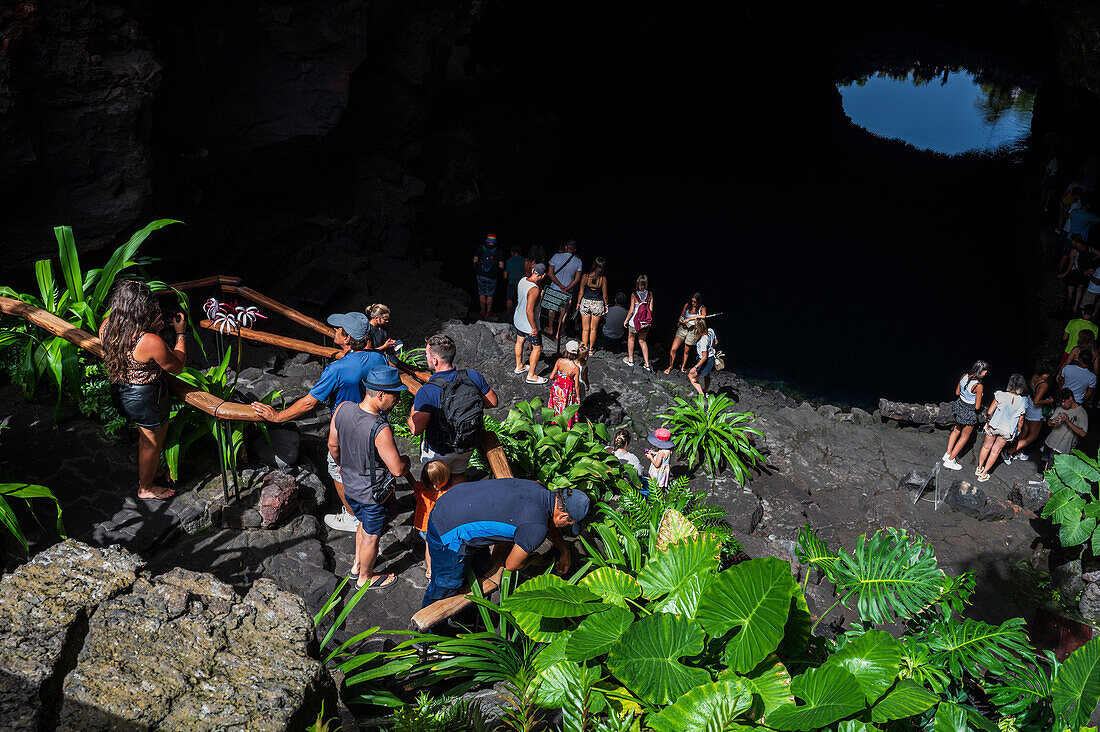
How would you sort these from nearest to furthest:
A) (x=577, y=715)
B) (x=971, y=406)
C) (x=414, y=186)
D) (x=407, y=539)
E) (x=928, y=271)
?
(x=577, y=715) → (x=407, y=539) → (x=971, y=406) → (x=414, y=186) → (x=928, y=271)

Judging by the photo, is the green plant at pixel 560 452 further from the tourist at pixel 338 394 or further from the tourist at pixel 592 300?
the tourist at pixel 592 300

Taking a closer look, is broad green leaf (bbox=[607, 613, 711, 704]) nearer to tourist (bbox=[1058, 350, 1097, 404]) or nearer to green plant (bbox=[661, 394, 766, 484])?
green plant (bbox=[661, 394, 766, 484])

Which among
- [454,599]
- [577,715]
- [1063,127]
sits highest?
[1063,127]

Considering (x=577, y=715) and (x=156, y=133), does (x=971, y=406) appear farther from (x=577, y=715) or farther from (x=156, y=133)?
(x=156, y=133)

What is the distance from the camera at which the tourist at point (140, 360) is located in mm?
4922

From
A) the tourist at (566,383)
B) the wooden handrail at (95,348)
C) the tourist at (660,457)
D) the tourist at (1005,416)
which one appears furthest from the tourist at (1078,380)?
the wooden handrail at (95,348)

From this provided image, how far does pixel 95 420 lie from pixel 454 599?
3514 millimetres

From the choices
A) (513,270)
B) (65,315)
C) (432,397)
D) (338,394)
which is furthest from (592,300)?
(65,315)

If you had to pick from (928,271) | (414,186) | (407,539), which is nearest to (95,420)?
(407,539)

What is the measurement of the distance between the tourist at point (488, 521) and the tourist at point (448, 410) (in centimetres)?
89

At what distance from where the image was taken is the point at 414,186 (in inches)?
593

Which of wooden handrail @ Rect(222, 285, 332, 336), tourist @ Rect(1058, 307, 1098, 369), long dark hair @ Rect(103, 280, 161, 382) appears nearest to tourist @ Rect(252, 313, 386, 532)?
long dark hair @ Rect(103, 280, 161, 382)

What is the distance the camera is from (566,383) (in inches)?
309

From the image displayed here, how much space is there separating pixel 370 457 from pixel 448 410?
794 mm
